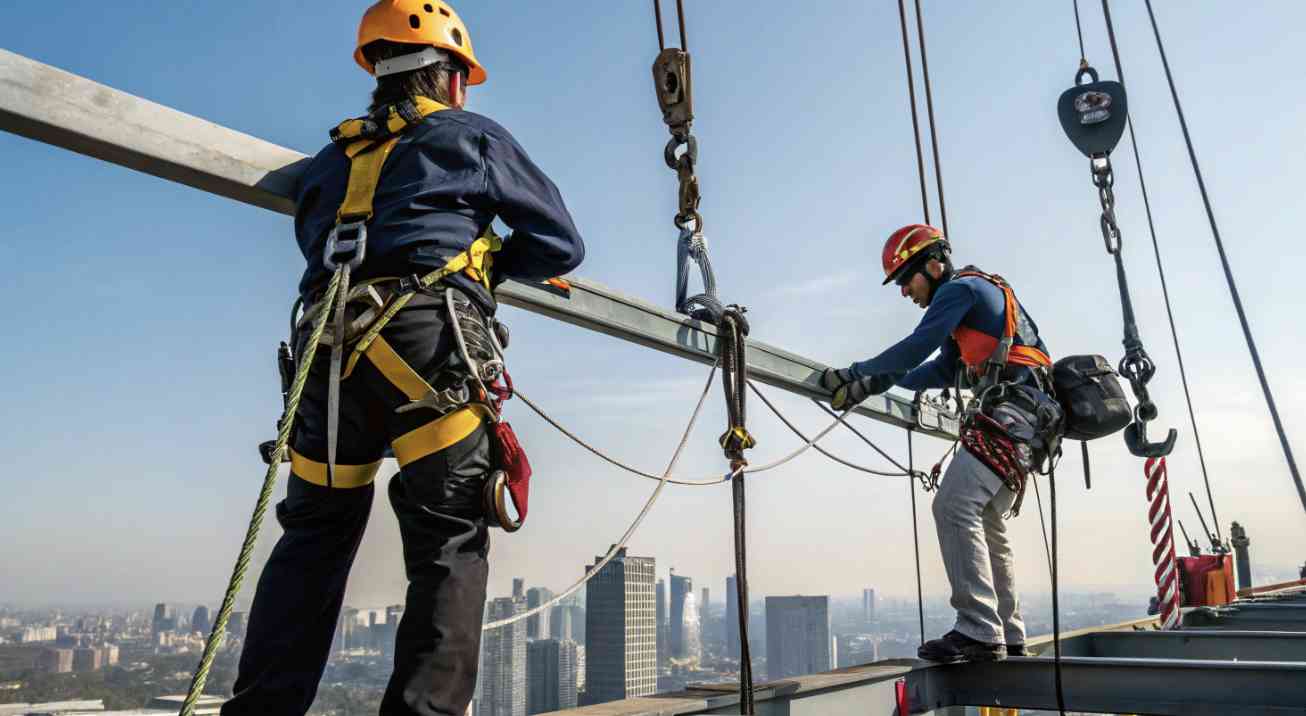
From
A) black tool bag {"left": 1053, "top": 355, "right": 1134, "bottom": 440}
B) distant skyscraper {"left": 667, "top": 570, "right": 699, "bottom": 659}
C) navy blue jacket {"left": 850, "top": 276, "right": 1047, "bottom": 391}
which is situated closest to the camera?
navy blue jacket {"left": 850, "top": 276, "right": 1047, "bottom": 391}

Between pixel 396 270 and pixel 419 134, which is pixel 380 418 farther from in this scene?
pixel 419 134

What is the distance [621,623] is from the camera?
25.2ft

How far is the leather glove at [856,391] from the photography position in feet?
14.1

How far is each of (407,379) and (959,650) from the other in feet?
8.90

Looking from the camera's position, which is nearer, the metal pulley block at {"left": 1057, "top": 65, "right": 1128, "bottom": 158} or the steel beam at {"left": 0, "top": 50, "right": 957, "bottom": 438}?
the steel beam at {"left": 0, "top": 50, "right": 957, "bottom": 438}

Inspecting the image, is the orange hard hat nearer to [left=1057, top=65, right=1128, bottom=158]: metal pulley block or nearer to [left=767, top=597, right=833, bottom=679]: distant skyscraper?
[left=1057, top=65, right=1128, bottom=158]: metal pulley block

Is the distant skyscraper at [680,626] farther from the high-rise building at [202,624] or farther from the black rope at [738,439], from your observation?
the black rope at [738,439]

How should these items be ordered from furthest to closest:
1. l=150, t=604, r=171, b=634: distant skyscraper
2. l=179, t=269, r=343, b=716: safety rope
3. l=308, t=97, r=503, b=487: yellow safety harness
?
l=150, t=604, r=171, b=634: distant skyscraper, l=308, t=97, r=503, b=487: yellow safety harness, l=179, t=269, r=343, b=716: safety rope

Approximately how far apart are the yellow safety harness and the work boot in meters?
2.46

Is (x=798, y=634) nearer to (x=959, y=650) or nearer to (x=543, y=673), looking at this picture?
(x=543, y=673)

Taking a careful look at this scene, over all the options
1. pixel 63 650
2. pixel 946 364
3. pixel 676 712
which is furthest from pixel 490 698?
pixel 676 712

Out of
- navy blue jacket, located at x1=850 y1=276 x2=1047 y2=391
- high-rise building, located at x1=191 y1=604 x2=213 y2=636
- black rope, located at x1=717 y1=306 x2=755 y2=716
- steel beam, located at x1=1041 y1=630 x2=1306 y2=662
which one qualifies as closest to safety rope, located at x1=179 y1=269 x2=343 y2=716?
high-rise building, located at x1=191 y1=604 x2=213 y2=636

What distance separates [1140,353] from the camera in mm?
5219

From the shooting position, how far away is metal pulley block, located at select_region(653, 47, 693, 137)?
12.4 feet
